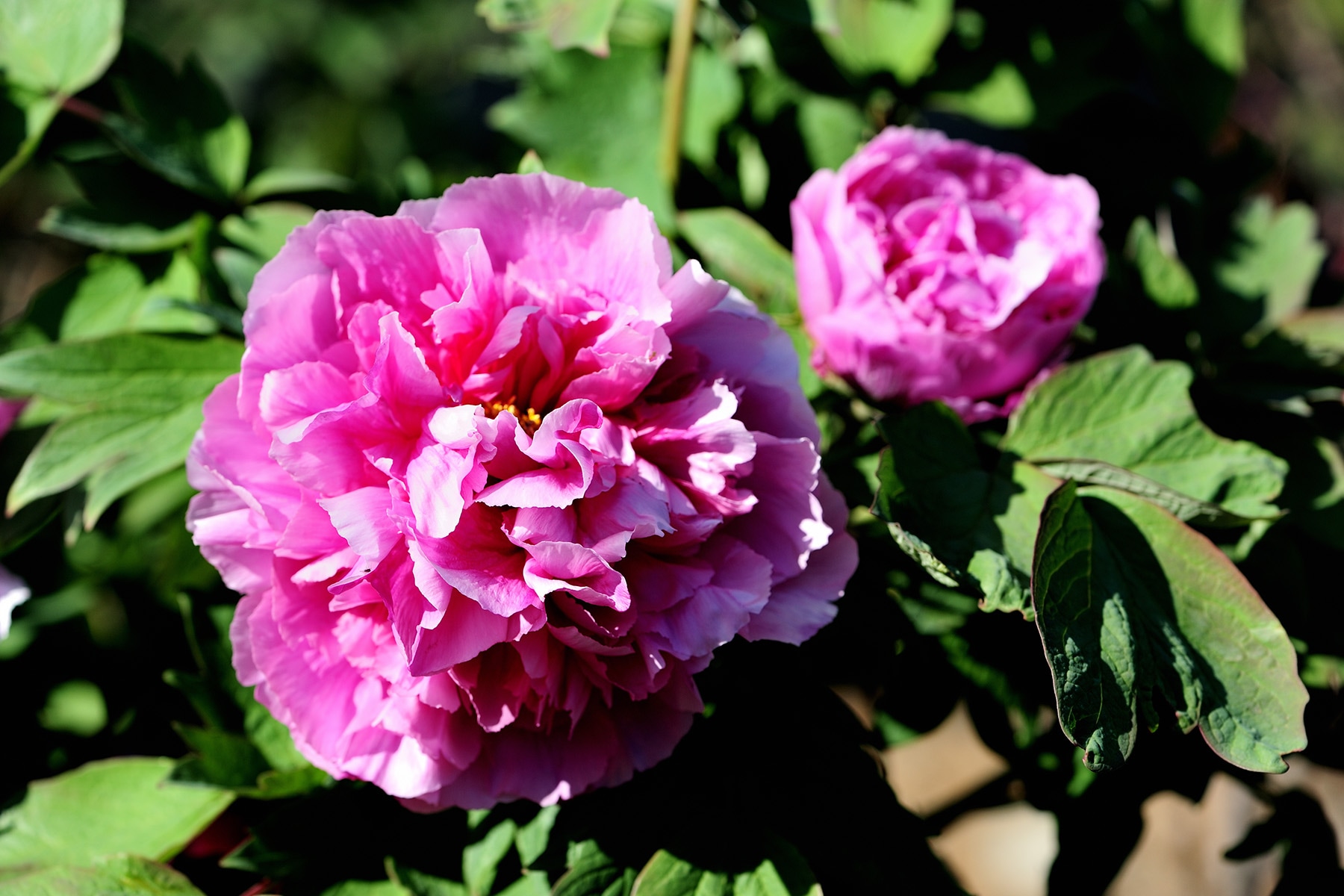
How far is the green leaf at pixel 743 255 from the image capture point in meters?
0.77

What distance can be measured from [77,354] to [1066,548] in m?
0.65

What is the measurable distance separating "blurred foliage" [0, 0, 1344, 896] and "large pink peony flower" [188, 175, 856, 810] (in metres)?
0.08

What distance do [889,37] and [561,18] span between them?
1.11 feet

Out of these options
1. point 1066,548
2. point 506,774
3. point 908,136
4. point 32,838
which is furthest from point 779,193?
point 32,838

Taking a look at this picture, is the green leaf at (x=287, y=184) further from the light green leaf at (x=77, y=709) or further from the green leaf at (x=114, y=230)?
the light green leaf at (x=77, y=709)

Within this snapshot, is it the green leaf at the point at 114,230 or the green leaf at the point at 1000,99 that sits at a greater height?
the green leaf at the point at 1000,99

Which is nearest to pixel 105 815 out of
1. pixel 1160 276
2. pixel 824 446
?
pixel 824 446

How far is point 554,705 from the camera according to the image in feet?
1.77

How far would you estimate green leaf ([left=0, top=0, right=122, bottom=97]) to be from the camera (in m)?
0.79

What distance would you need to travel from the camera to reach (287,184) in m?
0.84

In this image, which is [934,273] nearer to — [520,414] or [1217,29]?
[520,414]

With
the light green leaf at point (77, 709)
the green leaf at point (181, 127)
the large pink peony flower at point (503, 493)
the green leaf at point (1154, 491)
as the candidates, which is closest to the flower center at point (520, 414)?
the large pink peony flower at point (503, 493)

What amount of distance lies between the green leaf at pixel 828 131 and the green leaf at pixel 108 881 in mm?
717

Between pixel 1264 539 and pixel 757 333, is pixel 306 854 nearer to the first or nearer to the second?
pixel 757 333
